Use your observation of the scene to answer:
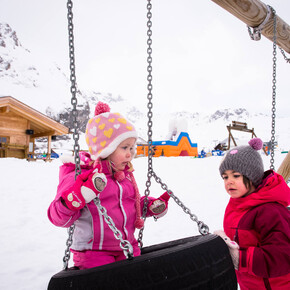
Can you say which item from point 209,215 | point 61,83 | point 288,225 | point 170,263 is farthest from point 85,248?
point 61,83

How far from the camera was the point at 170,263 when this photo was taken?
118 centimetres

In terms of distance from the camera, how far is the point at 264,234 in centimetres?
138

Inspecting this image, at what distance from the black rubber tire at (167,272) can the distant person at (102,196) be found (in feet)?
1.30

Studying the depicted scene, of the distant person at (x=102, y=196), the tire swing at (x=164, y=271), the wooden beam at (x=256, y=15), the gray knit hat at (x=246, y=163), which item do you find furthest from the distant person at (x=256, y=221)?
the wooden beam at (x=256, y=15)

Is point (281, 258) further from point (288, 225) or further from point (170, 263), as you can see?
point (170, 263)

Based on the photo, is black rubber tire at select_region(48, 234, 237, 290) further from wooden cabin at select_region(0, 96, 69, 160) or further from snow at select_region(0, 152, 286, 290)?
wooden cabin at select_region(0, 96, 69, 160)

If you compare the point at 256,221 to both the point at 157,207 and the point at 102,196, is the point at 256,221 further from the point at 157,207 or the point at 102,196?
the point at 102,196

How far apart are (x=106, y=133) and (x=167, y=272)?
1.11 meters

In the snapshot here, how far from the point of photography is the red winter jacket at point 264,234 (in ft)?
4.24

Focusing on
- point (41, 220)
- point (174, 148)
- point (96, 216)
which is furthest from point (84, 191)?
point (174, 148)

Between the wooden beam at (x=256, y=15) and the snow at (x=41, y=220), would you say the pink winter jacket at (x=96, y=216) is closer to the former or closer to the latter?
the snow at (x=41, y=220)

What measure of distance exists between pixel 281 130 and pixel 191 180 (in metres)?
64.6

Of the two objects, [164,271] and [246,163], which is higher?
[246,163]

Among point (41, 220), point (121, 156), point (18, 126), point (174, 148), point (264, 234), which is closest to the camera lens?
point (264, 234)
